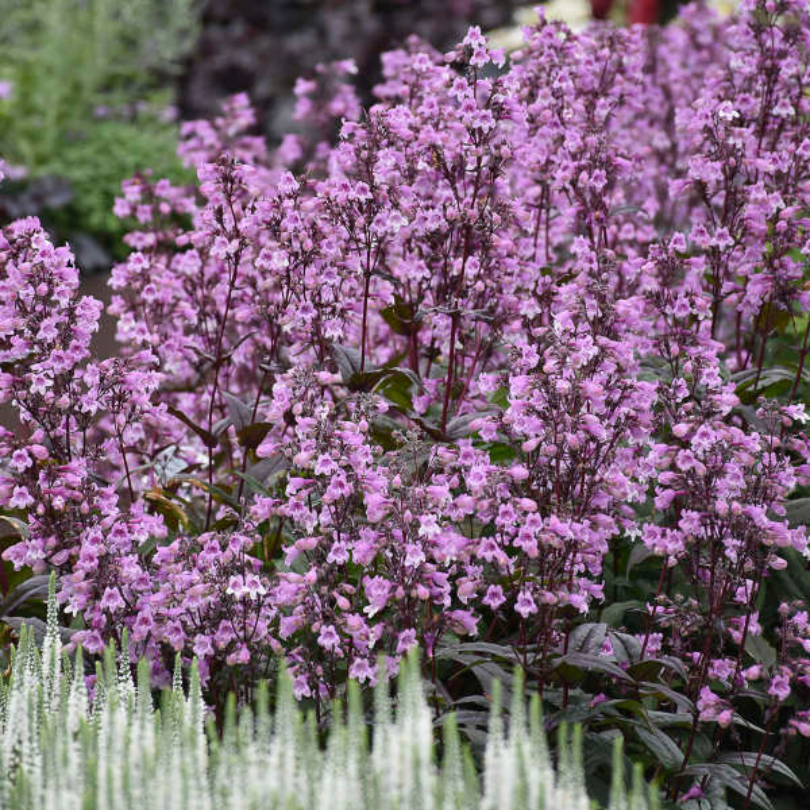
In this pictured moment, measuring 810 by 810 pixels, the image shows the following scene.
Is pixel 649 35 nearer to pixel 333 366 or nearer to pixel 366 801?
pixel 333 366

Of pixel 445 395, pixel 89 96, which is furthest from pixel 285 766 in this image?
pixel 89 96

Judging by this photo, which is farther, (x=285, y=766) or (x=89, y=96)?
(x=89, y=96)

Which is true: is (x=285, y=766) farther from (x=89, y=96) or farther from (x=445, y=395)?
(x=89, y=96)

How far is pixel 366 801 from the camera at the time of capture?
2.07 m

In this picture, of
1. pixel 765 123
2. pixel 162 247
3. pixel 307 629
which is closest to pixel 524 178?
pixel 765 123

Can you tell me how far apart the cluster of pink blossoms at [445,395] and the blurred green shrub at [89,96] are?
5.09 m

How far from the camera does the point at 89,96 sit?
10359 millimetres

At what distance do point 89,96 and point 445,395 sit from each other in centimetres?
785

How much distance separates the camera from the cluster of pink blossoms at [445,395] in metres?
2.70

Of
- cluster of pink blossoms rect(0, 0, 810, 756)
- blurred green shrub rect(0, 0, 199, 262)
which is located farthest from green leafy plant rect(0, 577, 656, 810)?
blurred green shrub rect(0, 0, 199, 262)

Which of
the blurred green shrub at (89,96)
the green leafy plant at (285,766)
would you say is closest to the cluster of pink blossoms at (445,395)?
the green leafy plant at (285,766)

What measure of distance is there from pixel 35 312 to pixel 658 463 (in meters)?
1.50

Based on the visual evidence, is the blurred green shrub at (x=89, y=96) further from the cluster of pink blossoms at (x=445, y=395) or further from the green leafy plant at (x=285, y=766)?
the green leafy plant at (x=285, y=766)

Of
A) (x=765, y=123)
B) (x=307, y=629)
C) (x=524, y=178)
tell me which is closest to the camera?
(x=307, y=629)
